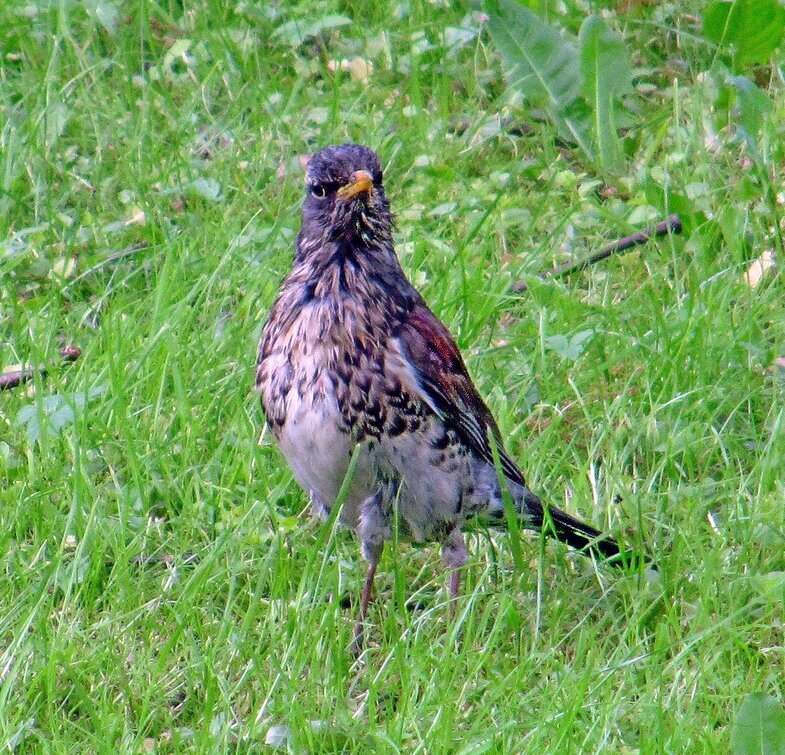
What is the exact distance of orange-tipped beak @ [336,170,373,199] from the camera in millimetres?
4062

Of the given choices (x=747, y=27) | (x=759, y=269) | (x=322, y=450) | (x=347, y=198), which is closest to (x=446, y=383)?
(x=322, y=450)

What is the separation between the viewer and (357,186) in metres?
4.07

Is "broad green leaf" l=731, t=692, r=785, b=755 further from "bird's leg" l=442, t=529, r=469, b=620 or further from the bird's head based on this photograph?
the bird's head

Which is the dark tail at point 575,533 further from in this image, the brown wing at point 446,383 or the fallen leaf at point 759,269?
the fallen leaf at point 759,269

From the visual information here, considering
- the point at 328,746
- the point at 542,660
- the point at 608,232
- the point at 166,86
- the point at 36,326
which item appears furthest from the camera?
the point at 166,86

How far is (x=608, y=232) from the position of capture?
19.5 ft

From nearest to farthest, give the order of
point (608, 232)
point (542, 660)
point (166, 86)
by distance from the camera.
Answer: point (542, 660)
point (608, 232)
point (166, 86)

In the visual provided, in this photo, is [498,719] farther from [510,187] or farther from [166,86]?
[166,86]

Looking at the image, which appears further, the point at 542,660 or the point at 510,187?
the point at 510,187

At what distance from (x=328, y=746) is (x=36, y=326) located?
2.29 m

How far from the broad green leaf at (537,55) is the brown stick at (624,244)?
75 cm

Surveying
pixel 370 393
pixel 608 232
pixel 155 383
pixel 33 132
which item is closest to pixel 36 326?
pixel 155 383

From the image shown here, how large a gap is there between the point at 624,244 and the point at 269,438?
5.66 feet

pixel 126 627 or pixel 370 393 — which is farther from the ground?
pixel 370 393
